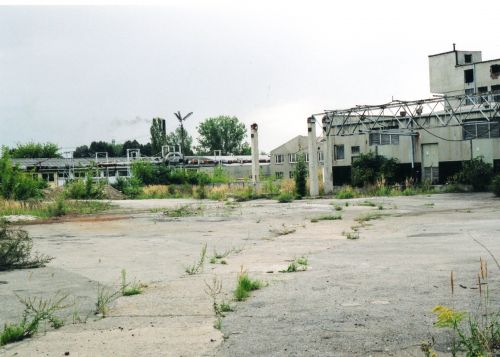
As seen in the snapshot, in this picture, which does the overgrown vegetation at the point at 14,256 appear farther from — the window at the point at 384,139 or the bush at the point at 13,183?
the window at the point at 384,139

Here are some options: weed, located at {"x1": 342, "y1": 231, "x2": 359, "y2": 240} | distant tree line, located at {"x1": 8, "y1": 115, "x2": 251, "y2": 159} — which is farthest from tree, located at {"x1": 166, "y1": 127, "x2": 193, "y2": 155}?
weed, located at {"x1": 342, "y1": 231, "x2": 359, "y2": 240}

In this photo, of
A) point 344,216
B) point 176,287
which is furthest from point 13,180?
point 176,287

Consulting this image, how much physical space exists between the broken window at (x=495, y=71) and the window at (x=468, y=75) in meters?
1.79

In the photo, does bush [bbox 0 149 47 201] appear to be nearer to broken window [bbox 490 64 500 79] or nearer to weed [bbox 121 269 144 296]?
weed [bbox 121 269 144 296]

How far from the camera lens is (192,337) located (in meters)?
5.43

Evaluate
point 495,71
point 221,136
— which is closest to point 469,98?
point 495,71

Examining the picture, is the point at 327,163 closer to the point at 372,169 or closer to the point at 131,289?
the point at 372,169

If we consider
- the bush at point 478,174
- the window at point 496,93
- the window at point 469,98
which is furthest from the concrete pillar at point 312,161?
the window at point 496,93

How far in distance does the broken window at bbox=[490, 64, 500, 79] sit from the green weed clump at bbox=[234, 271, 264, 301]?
4859 cm

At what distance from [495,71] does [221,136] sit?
81098mm

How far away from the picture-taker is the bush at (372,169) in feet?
127

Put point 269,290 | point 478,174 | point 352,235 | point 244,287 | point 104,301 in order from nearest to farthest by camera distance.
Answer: point 104,301 → point 244,287 → point 269,290 → point 352,235 → point 478,174

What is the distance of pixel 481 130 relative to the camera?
34938 millimetres

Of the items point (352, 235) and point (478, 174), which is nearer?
point (352, 235)
